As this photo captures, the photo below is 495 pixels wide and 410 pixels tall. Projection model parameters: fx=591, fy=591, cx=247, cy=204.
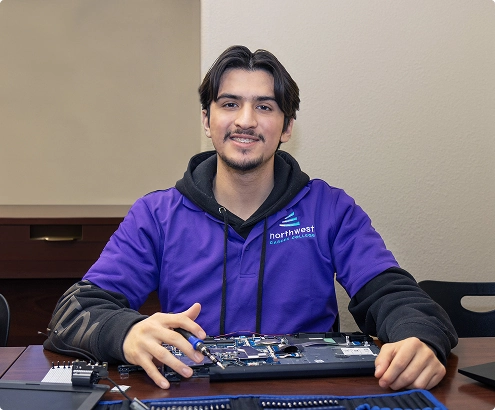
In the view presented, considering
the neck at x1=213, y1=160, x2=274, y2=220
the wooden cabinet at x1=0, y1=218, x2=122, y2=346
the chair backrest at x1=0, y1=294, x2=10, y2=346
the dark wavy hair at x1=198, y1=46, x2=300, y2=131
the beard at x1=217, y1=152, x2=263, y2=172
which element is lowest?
the wooden cabinet at x1=0, y1=218, x2=122, y2=346

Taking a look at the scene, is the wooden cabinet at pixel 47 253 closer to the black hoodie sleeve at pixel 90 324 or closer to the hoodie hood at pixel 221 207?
the hoodie hood at pixel 221 207

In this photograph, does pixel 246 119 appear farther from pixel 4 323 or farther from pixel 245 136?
pixel 4 323

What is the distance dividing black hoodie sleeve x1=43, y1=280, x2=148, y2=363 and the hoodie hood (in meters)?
0.37

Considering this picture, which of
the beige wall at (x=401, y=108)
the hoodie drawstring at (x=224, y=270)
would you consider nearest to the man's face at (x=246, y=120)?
the hoodie drawstring at (x=224, y=270)

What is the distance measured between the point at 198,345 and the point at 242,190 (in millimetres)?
711

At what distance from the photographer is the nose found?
154 centimetres

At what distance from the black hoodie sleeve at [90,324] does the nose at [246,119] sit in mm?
546

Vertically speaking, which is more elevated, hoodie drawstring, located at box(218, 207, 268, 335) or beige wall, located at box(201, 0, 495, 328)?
beige wall, located at box(201, 0, 495, 328)

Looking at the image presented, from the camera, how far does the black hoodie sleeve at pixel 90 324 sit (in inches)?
44.1

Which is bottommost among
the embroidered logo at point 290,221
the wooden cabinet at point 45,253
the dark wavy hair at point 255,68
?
the wooden cabinet at point 45,253

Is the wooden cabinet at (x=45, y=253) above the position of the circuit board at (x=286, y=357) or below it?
below

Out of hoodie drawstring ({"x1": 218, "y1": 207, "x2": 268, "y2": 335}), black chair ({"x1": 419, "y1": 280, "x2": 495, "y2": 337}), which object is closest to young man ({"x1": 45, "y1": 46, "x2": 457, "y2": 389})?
hoodie drawstring ({"x1": 218, "y1": 207, "x2": 268, "y2": 335})

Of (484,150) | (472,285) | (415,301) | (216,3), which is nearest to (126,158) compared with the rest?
(216,3)

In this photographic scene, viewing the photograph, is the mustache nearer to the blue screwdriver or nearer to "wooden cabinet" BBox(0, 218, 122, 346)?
the blue screwdriver
